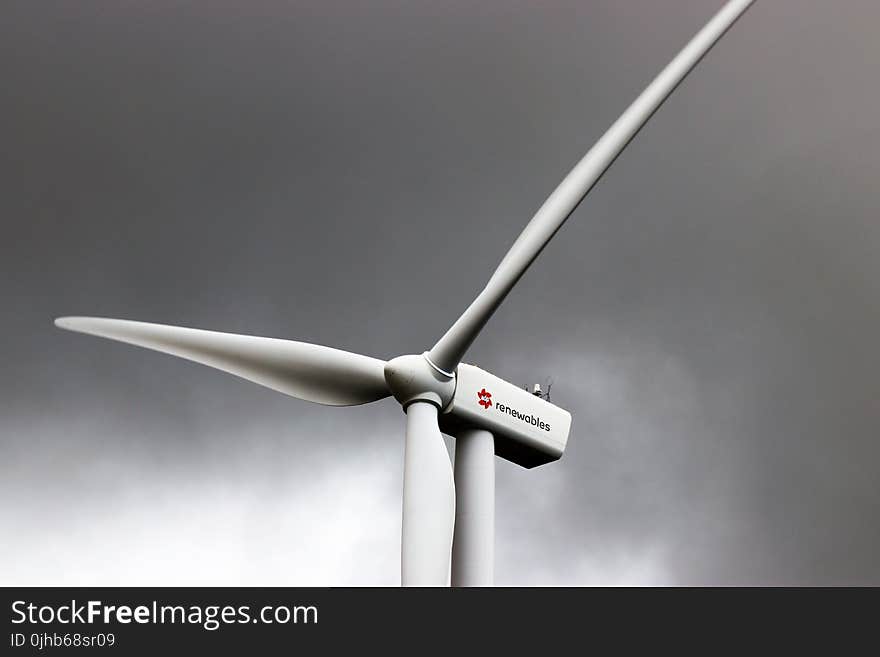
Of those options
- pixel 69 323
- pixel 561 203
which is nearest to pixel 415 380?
pixel 561 203

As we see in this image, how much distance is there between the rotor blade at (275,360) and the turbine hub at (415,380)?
20cm

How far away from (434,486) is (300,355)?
2.37 meters

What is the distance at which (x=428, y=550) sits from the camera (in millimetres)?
14125

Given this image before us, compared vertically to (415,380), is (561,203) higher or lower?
higher

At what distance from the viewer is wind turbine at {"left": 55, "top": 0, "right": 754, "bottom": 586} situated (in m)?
14.7

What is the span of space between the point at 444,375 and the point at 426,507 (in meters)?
1.83

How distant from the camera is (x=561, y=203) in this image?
49.5ft

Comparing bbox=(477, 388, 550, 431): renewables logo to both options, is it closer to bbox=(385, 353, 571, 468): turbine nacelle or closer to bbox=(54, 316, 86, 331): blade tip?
bbox=(385, 353, 571, 468): turbine nacelle

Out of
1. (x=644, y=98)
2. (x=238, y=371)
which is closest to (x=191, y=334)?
(x=238, y=371)

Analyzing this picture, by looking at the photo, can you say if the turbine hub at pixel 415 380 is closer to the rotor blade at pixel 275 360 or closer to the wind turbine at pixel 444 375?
the wind turbine at pixel 444 375

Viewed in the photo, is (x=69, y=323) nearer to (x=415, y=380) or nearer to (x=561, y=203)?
(x=415, y=380)

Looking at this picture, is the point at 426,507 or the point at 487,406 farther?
the point at 487,406

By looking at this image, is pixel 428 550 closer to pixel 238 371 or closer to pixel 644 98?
pixel 238 371

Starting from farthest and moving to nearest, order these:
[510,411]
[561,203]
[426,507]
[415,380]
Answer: [510,411]
[415,380]
[561,203]
[426,507]
